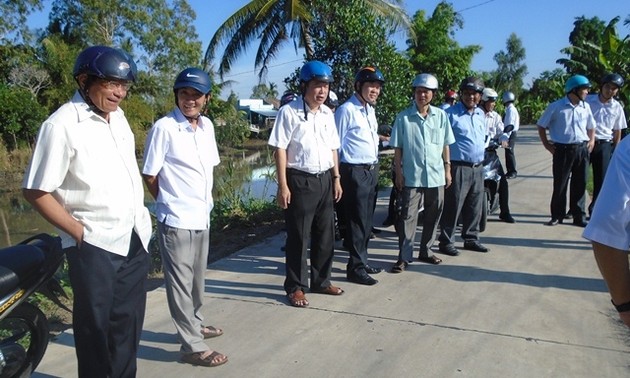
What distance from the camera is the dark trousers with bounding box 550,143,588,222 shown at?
6918mm

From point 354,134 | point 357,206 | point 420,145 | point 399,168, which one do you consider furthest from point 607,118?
point 357,206

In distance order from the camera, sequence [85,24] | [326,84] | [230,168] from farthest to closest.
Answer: [85,24] < [230,168] < [326,84]

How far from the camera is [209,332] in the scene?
383 cm

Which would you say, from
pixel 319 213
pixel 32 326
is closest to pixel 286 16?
pixel 319 213

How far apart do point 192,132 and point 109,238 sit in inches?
41.5

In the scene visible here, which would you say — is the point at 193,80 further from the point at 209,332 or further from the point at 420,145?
the point at 420,145

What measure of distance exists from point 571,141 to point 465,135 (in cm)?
197

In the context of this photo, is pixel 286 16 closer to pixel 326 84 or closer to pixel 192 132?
pixel 326 84

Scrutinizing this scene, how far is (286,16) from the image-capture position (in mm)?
12617

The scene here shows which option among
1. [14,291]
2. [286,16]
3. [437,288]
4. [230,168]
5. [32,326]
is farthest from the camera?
[286,16]

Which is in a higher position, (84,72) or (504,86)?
(504,86)

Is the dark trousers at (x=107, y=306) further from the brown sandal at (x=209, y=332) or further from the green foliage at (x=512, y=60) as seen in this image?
the green foliage at (x=512, y=60)

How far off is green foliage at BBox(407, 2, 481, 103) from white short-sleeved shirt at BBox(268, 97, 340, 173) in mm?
18340

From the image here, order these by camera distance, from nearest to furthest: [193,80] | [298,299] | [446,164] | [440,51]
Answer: [193,80]
[298,299]
[446,164]
[440,51]
